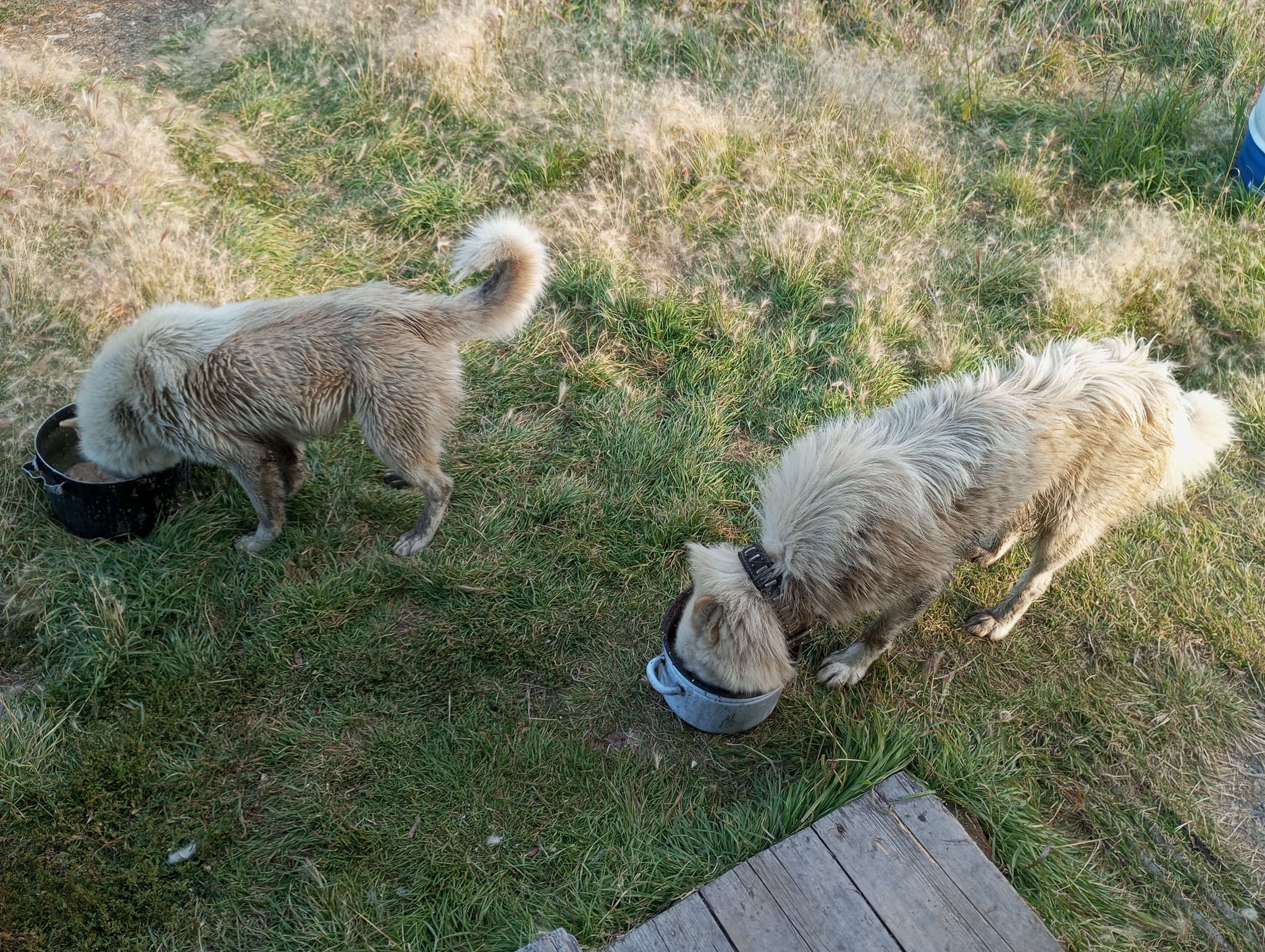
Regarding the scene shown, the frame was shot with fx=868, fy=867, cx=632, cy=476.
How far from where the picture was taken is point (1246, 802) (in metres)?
3.84

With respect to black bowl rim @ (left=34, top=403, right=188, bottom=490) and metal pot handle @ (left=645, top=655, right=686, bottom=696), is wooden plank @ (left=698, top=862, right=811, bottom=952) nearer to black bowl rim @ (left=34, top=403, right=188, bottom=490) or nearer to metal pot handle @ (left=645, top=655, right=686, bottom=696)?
metal pot handle @ (left=645, top=655, right=686, bottom=696)

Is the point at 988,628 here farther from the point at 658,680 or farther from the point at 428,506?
the point at 428,506

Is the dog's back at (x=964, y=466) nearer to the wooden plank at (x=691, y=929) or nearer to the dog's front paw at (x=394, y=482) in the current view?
the wooden plank at (x=691, y=929)

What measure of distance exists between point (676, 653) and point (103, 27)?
808cm

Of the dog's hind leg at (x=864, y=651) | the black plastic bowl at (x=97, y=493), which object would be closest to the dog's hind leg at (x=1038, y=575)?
the dog's hind leg at (x=864, y=651)

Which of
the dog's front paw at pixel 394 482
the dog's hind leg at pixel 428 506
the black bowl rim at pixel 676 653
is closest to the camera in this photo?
the black bowl rim at pixel 676 653

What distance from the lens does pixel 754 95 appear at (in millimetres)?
7086

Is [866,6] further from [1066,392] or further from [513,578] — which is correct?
[513,578]

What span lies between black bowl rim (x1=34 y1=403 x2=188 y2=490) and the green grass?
0.73 ft

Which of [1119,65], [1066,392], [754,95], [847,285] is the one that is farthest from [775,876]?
[1119,65]

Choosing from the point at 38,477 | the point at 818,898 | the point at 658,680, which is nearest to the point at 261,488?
the point at 38,477

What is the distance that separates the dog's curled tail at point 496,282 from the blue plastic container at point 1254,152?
5.53 meters

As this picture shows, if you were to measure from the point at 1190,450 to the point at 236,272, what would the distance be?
214 inches

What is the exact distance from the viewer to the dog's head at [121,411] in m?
3.94
